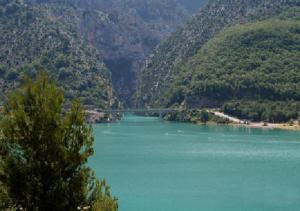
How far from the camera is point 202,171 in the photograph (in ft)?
317

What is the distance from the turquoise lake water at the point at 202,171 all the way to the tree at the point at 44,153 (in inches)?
1589

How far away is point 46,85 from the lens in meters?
26.8

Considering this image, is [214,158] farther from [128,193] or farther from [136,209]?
[136,209]

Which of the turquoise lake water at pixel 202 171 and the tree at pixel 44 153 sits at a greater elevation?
the tree at pixel 44 153

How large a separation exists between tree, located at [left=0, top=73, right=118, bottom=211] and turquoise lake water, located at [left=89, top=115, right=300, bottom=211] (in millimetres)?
40360

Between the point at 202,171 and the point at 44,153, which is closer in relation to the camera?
the point at 44,153

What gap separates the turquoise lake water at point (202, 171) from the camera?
232 ft

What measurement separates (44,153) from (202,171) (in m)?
72.2

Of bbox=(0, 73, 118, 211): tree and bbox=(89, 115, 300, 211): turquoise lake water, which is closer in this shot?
bbox=(0, 73, 118, 211): tree

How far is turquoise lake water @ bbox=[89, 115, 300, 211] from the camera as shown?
232ft

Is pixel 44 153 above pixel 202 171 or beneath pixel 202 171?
above

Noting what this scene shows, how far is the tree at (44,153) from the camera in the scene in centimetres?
2558

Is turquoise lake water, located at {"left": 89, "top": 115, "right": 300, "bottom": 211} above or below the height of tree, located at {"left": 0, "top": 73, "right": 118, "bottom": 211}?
below

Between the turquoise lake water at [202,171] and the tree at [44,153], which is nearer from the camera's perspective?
the tree at [44,153]
